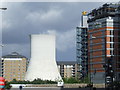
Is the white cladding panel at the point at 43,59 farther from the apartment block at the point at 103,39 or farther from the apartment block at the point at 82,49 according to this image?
the apartment block at the point at 82,49

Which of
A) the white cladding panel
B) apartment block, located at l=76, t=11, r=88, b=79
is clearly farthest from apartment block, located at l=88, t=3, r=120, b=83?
apartment block, located at l=76, t=11, r=88, b=79

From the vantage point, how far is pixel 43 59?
90.3 metres

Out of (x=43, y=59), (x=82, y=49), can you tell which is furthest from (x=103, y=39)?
(x=82, y=49)

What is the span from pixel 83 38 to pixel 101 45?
88.5ft

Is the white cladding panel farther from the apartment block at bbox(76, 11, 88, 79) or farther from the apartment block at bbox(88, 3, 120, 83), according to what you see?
the apartment block at bbox(76, 11, 88, 79)

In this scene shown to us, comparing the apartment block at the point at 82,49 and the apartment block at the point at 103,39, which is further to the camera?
the apartment block at the point at 82,49

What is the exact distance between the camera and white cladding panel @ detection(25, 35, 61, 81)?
89.2 m

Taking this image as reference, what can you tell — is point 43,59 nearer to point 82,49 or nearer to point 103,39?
point 103,39

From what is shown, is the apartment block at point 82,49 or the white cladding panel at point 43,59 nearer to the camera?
the white cladding panel at point 43,59

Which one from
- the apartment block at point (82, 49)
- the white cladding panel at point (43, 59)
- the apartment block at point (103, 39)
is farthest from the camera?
the apartment block at point (82, 49)

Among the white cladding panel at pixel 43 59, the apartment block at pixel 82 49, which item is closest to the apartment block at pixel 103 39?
the white cladding panel at pixel 43 59

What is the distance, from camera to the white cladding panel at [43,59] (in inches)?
3511

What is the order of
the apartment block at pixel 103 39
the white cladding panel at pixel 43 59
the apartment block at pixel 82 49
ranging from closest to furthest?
1. the white cladding panel at pixel 43 59
2. the apartment block at pixel 103 39
3. the apartment block at pixel 82 49

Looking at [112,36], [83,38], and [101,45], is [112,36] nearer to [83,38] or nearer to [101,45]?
[101,45]
